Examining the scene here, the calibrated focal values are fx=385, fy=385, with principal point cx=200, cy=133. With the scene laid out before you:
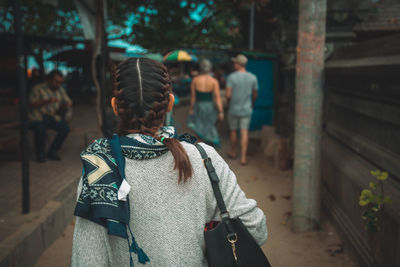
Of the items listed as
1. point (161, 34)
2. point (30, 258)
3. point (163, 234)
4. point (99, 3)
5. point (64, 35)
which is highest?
point (64, 35)

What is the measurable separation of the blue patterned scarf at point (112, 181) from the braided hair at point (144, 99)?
5 centimetres

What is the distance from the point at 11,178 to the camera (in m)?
5.88

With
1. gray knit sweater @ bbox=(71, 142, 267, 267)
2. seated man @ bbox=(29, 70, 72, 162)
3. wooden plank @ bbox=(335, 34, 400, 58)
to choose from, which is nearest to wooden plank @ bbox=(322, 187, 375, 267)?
wooden plank @ bbox=(335, 34, 400, 58)

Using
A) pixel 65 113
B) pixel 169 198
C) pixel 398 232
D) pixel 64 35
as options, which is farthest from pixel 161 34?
pixel 64 35

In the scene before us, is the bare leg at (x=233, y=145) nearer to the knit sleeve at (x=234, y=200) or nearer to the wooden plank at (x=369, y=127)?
the wooden plank at (x=369, y=127)

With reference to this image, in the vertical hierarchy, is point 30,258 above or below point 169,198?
below

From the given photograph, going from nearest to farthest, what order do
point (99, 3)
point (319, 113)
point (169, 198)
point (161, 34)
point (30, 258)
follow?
point (169, 198) → point (30, 258) → point (319, 113) → point (99, 3) → point (161, 34)

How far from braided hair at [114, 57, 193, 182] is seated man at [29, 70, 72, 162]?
589 cm

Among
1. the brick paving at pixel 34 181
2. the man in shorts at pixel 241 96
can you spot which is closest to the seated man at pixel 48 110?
the brick paving at pixel 34 181

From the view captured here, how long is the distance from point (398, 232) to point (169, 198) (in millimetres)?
1877

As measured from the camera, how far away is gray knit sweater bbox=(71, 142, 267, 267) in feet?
4.48

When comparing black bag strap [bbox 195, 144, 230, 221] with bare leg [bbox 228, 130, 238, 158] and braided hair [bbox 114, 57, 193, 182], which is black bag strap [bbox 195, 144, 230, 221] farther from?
bare leg [bbox 228, 130, 238, 158]

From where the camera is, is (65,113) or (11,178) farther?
(65,113)

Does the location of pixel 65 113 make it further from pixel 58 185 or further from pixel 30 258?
pixel 30 258
